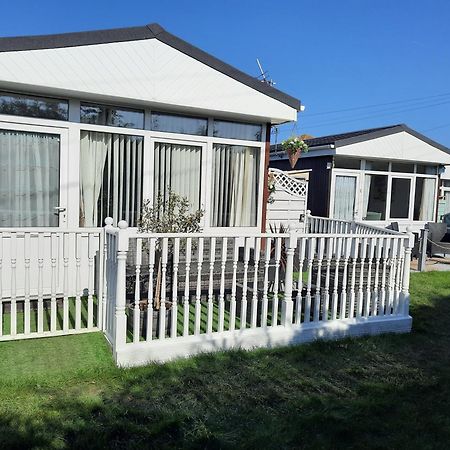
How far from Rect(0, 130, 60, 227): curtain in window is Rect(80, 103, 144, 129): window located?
485 millimetres

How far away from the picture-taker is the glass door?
4871 millimetres

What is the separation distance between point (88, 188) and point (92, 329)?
2014mm

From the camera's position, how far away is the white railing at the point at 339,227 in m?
5.51

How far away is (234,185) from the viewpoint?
20.8 ft

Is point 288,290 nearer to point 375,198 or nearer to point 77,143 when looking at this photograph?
point 77,143

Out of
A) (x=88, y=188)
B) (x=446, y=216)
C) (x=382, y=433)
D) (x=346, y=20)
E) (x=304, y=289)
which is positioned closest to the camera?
(x=382, y=433)

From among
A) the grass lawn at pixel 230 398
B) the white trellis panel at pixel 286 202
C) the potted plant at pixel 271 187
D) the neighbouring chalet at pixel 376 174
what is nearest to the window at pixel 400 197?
the neighbouring chalet at pixel 376 174

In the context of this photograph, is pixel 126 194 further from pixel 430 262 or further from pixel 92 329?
pixel 430 262

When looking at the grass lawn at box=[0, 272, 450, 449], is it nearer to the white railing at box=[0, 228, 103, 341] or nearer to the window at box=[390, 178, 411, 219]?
the white railing at box=[0, 228, 103, 341]

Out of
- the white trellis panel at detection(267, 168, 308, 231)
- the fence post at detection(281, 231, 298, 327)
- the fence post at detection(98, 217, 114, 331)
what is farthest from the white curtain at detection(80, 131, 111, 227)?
the white trellis panel at detection(267, 168, 308, 231)

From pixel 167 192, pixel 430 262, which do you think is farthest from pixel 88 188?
pixel 430 262

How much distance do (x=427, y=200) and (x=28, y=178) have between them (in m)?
11.0

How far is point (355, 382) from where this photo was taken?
337cm

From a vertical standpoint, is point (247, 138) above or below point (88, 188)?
above
